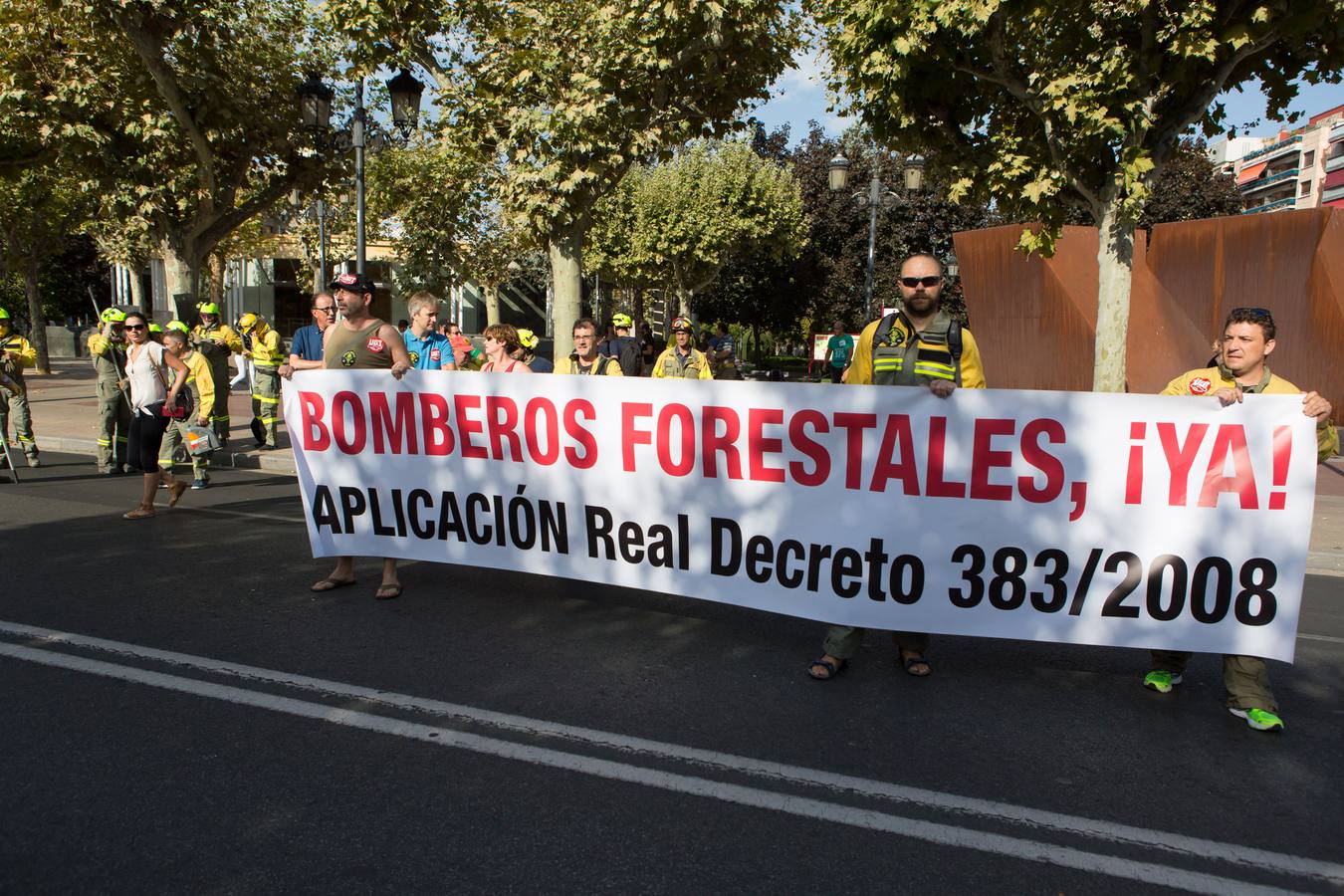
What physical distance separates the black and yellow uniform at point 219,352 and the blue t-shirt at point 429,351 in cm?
477

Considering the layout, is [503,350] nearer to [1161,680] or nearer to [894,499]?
Result: [894,499]

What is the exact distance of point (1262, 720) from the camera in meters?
4.03

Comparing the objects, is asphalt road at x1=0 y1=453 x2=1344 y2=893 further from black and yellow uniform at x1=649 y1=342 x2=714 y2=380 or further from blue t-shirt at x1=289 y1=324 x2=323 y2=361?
blue t-shirt at x1=289 y1=324 x2=323 y2=361

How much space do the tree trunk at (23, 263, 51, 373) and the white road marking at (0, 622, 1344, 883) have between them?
89.5ft

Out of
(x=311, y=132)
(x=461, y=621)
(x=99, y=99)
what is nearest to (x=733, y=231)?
(x=311, y=132)

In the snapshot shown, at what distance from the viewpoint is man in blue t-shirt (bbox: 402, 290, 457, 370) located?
7.31m

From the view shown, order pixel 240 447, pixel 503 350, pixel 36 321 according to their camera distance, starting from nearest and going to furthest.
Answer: pixel 503 350 < pixel 240 447 < pixel 36 321

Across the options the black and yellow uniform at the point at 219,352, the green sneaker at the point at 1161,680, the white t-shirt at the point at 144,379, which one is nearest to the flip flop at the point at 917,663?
the green sneaker at the point at 1161,680

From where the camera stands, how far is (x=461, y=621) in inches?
210

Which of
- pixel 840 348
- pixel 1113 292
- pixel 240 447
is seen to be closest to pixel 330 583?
pixel 240 447

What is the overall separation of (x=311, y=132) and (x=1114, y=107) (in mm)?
12985

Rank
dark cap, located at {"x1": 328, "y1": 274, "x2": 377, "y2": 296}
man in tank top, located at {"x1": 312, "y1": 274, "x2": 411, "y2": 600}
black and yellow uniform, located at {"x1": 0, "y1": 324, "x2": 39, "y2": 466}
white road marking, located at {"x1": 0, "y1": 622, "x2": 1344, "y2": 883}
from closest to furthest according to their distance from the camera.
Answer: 1. white road marking, located at {"x1": 0, "y1": 622, "x2": 1344, "y2": 883}
2. dark cap, located at {"x1": 328, "y1": 274, "x2": 377, "y2": 296}
3. man in tank top, located at {"x1": 312, "y1": 274, "x2": 411, "y2": 600}
4. black and yellow uniform, located at {"x1": 0, "y1": 324, "x2": 39, "y2": 466}

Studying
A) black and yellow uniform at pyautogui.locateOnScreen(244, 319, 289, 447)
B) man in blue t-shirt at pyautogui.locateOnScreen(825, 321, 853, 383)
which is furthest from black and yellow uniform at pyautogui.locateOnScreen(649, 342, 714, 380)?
man in blue t-shirt at pyautogui.locateOnScreen(825, 321, 853, 383)

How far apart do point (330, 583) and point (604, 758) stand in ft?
9.87
